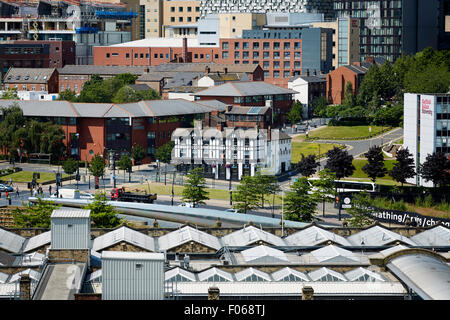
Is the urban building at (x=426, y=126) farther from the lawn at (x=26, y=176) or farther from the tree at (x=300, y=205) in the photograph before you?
the lawn at (x=26, y=176)

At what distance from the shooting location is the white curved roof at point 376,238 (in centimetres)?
5734

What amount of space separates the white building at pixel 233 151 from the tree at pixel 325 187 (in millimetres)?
13579

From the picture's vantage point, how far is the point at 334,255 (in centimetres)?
5028

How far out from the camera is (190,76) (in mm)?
178500

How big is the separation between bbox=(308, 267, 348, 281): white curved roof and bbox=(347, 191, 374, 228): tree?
118 ft

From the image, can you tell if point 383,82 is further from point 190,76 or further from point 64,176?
point 64,176

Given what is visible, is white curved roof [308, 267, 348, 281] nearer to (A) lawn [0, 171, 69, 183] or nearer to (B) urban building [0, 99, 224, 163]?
(A) lawn [0, 171, 69, 183]

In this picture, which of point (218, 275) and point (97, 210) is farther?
point (97, 210)

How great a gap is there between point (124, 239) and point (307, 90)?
409 ft

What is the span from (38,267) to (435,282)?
17923 millimetres

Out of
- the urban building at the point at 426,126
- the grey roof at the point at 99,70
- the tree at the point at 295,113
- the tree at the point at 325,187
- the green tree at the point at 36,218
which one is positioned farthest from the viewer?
the grey roof at the point at 99,70

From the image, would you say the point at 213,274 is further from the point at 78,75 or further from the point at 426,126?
the point at 78,75

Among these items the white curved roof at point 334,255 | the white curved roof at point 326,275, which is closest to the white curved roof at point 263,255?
the white curved roof at point 334,255
